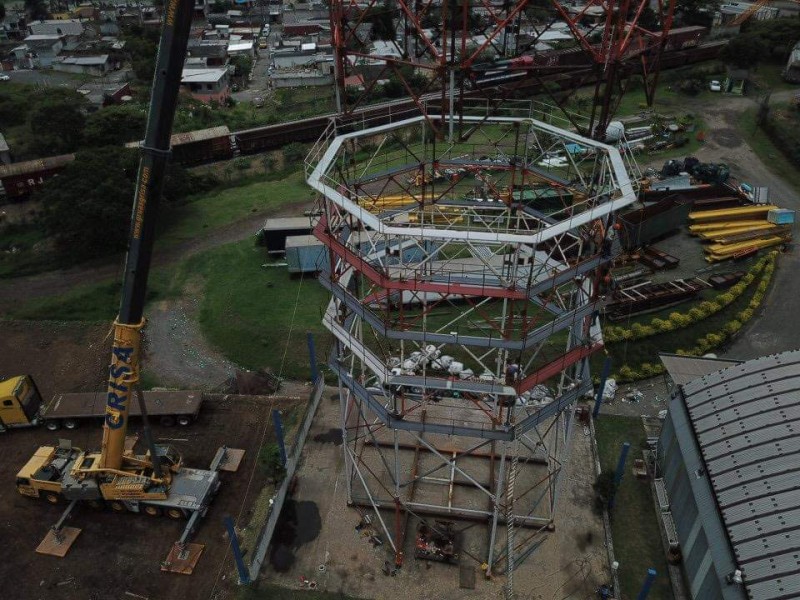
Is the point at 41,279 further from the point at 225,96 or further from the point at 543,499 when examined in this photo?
the point at 225,96

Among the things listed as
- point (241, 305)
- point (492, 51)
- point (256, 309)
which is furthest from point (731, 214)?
point (492, 51)

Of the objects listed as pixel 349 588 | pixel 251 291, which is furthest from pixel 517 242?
pixel 251 291

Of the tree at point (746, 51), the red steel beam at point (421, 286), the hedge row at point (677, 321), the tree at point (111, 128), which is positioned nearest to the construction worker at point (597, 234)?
the red steel beam at point (421, 286)

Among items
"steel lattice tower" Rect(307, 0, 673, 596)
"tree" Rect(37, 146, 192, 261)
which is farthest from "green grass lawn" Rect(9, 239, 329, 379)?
"steel lattice tower" Rect(307, 0, 673, 596)

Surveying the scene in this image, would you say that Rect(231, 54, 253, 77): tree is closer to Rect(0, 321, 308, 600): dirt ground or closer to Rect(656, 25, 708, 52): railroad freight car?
Rect(656, 25, 708, 52): railroad freight car

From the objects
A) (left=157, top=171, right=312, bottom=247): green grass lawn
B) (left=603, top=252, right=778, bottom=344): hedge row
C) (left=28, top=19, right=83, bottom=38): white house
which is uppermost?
(left=28, top=19, right=83, bottom=38): white house

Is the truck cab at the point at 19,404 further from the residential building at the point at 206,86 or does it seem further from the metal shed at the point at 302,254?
the residential building at the point at 206,86

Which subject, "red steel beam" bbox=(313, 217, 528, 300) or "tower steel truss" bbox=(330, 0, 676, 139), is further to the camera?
"tower steel truss" bbox=(330, 0, 676, 139)
